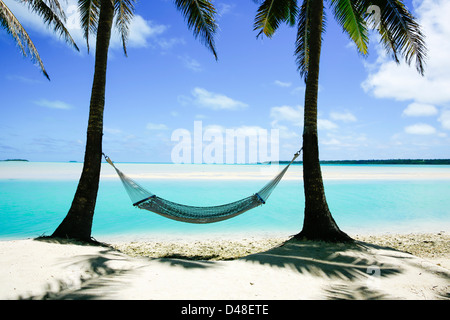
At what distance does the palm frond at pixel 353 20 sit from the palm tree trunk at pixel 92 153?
123 inches

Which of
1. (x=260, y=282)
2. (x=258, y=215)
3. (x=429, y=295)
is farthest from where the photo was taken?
(x=258, y=215)

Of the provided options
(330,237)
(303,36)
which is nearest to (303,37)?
(303,36)

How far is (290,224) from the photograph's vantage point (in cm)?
557

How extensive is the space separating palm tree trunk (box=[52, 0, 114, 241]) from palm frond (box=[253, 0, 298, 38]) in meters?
2.22

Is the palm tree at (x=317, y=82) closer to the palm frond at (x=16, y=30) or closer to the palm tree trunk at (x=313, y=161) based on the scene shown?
the palm tree trunk at (x=313, y=161)

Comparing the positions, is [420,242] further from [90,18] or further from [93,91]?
[90,18]

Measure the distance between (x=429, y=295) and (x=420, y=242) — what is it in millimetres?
2515

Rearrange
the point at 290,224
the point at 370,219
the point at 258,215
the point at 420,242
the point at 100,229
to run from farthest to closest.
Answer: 1. the point at 258,215
2. the point at 370,219
3. the point at 290,224
4. the point at 100,229
5. the point at 420,242

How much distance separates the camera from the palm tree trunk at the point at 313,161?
2.89m

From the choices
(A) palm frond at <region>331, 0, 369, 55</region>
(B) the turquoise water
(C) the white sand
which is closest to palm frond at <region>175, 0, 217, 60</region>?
(A) palm frond at <region>331, 0, 369, 55</region>

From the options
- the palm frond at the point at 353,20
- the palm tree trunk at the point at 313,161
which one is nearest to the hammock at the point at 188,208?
the palm tree trunk at the point at 313,161

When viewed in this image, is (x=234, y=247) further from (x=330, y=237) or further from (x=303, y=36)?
(x=303, y=36)

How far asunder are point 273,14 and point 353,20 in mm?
1192
